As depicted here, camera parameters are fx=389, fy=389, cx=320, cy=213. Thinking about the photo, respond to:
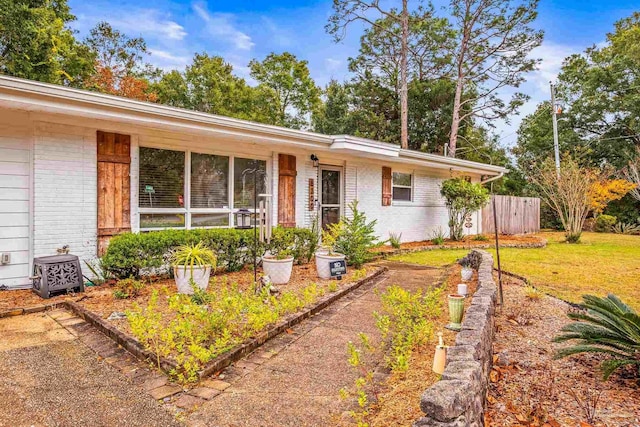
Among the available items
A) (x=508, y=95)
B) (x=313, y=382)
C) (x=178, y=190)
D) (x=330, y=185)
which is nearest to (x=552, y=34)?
(x=508, y=95)

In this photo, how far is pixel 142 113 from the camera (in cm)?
560

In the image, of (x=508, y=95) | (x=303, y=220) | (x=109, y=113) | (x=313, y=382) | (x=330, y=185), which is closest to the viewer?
(x=313, y=382)

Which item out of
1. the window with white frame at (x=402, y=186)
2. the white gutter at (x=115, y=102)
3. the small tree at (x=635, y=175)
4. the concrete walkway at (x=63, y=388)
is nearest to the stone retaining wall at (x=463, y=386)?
the concrete walkway at (x=63, y=388)

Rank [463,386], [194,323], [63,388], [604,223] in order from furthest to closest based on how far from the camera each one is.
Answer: [604,223], [194,323], [63,388], [463,386]

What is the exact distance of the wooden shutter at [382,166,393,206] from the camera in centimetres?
1073

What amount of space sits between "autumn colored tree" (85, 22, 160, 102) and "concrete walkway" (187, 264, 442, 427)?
19.0 m

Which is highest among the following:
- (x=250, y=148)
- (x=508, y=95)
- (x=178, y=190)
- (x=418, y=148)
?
(x=508, y=95)

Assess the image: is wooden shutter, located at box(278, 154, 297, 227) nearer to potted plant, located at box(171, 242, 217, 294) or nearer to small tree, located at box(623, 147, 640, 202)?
potted plant, located at box(171, 242, 217, 294)

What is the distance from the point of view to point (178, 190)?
670 cm

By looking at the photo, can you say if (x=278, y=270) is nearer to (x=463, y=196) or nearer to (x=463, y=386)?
(x=463, y=386)

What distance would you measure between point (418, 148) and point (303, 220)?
55.0ft

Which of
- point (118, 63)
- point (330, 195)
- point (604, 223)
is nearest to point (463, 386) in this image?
point (330, 195)

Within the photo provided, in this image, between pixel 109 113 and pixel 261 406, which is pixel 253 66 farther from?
pixel 261 406

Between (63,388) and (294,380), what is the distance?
163 cm
